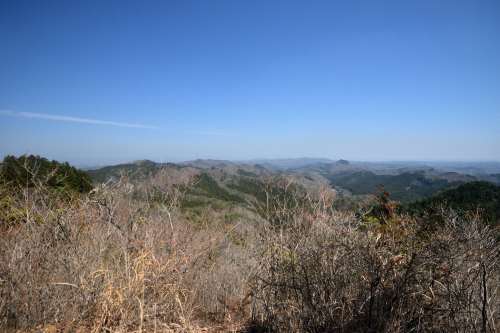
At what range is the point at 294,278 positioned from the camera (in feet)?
11.6

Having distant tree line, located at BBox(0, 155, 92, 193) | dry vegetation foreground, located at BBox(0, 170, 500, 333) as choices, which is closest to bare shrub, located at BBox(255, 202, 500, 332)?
dry vegetation foreground, located at BBox(0, 170, 500, 333)

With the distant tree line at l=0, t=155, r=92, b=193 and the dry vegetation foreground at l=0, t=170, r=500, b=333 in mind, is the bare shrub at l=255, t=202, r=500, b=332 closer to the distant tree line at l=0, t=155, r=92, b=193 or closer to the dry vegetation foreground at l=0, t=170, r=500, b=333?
the dry vegetation foreground at l=0, t=170, r=500, b=333

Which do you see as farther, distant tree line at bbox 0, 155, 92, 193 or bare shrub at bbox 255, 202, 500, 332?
distant tree line at bbox 0, 155, 92, 193

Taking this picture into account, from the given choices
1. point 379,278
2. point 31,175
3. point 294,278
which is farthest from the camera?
point 31,175

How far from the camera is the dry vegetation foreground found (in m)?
2.86

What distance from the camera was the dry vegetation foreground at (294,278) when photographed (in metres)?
2.86

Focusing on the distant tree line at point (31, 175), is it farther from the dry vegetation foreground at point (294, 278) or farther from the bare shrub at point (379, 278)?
the bare shrub at point (379, 278)

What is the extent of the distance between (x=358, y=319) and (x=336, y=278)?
1.47ft

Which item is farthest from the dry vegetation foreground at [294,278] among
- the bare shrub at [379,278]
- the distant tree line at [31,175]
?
the distant tree line at [31,175]

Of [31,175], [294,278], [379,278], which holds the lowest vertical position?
[294,278]

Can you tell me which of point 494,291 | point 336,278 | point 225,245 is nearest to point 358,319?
point 336,278

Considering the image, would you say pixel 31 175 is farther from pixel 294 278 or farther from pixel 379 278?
pixel 379 278

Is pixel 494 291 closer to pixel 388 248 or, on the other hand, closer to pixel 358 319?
pixel 388 248

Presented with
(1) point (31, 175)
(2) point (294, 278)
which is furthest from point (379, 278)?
(1) point (31, 175)
